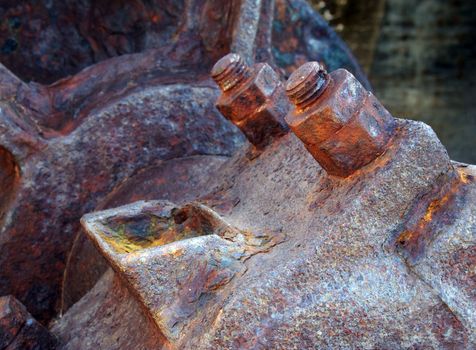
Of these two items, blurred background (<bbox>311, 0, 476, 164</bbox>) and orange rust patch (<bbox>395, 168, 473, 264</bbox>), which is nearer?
orange rust patch (<bbox>395, 168, 473, 264</bbox>)

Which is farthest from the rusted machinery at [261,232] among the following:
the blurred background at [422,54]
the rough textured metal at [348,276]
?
the blurred background at [422,54]

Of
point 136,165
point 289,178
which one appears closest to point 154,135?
point 136,165

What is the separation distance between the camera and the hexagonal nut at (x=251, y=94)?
1280 millimetres

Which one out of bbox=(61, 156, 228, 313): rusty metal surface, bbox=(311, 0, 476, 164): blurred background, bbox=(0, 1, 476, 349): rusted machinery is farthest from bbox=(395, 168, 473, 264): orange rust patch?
bbox=(311, 0, 476, 164): blurred background

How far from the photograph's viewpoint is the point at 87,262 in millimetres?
1528

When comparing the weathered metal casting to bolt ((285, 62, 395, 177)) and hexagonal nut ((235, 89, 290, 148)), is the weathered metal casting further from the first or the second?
bolt ((285, 62, 395, 177))

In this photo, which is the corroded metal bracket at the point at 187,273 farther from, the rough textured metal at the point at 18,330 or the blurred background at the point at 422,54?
the blurred background at the point at 422,54

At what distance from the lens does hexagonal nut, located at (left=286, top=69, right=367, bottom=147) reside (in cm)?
101

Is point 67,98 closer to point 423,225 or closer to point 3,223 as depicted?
point 3,223

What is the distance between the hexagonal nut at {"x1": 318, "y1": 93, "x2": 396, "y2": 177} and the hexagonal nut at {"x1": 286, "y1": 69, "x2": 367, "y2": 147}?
0.01 metres

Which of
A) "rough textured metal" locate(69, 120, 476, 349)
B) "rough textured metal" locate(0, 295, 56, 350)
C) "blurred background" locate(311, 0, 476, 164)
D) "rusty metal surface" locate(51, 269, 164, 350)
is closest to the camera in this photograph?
"rough textured metal" locate(69, 120, 476, 349)

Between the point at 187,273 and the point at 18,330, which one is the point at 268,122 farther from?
the point at 18,330

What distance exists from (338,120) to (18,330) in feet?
2.20

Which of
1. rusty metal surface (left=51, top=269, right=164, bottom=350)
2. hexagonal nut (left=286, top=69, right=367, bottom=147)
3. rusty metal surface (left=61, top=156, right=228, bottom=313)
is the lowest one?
rusty metal surface (left=61, top=156, right=228, bottom=313)
